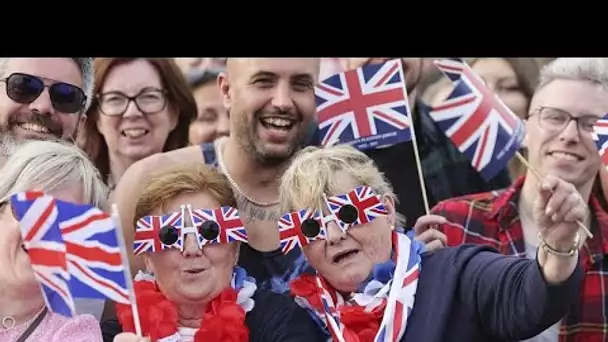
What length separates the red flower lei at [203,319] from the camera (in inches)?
131

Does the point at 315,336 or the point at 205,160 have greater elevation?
the point at 205,160

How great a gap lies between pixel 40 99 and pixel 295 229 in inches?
37.9

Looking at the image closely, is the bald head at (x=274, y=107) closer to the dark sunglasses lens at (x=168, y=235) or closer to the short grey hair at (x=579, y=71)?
the dark sunglasses lens at (x=168, y=235)

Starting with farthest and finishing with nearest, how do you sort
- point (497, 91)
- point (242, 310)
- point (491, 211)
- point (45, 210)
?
point (497, 91), point (491, 211), point (242, 310), point (45, 210)

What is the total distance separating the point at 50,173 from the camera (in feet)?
11.0

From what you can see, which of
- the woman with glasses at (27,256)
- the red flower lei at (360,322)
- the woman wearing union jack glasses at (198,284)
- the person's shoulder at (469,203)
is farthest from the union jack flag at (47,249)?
the person's shoulder at (469,203)

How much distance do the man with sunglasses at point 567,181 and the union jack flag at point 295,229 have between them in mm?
438

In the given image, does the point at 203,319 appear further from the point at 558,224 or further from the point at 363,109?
the point at 558,224

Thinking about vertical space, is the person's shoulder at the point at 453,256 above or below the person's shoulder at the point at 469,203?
below
